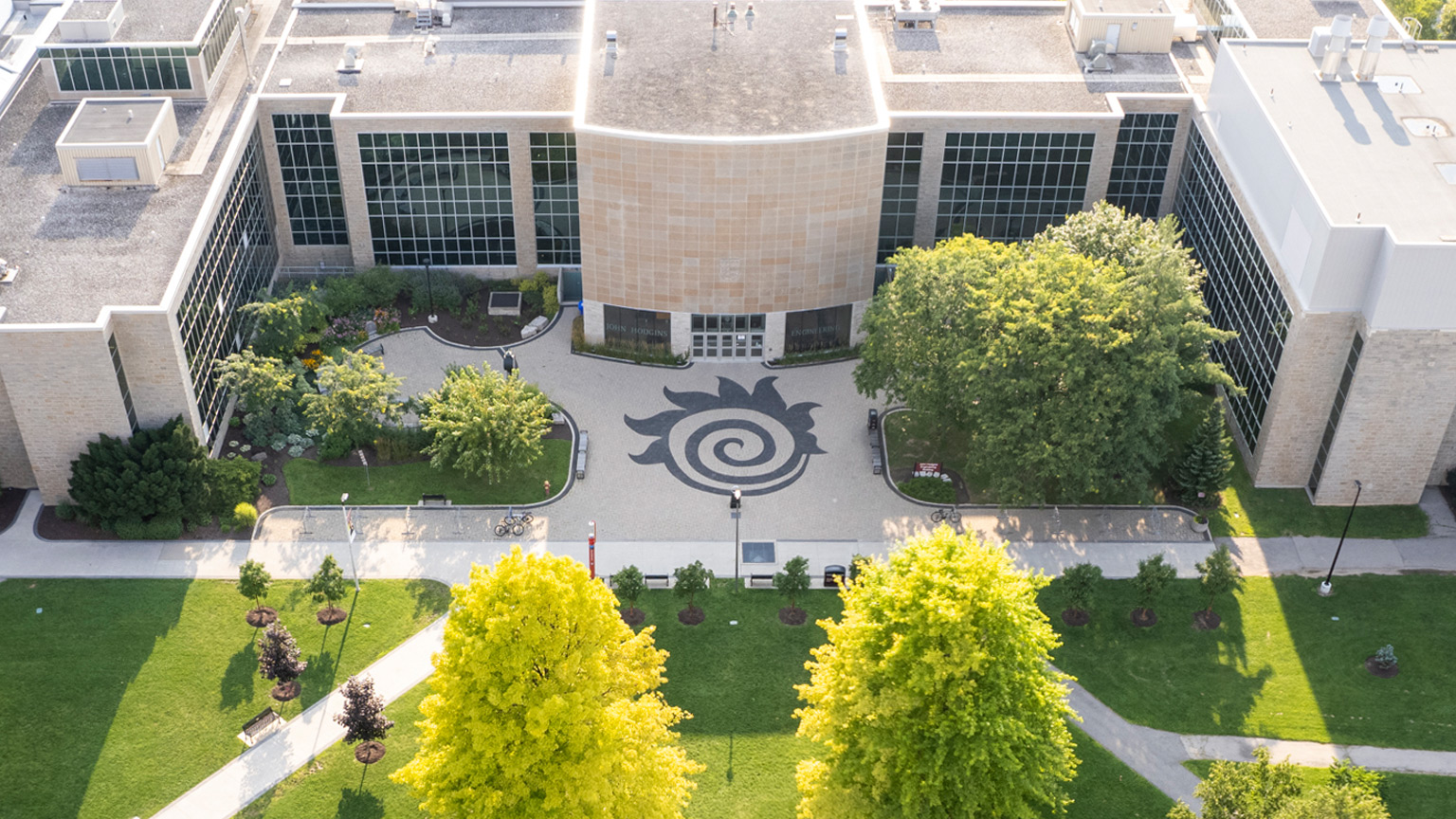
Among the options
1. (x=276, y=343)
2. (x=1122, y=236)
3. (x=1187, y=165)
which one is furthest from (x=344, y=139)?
(x=1187, y=165)

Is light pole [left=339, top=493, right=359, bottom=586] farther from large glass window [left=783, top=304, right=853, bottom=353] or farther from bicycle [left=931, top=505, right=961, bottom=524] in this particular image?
bicycle [left=931, top=505, right=961, bottom=524]

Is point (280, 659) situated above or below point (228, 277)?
below

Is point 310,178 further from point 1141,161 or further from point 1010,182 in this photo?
point 1141,161

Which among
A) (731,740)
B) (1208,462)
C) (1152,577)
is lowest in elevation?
(731,740)

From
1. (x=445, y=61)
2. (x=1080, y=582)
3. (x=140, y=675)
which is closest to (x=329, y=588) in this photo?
(x=140, y=675)

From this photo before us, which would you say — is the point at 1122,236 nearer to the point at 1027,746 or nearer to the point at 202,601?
the point at 1027,746

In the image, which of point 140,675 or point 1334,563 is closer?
point 140,675

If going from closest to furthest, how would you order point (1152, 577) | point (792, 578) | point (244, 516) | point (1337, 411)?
point (1152, 577) → point (792, 578) → point (1337, 411) → point (244, 516)
